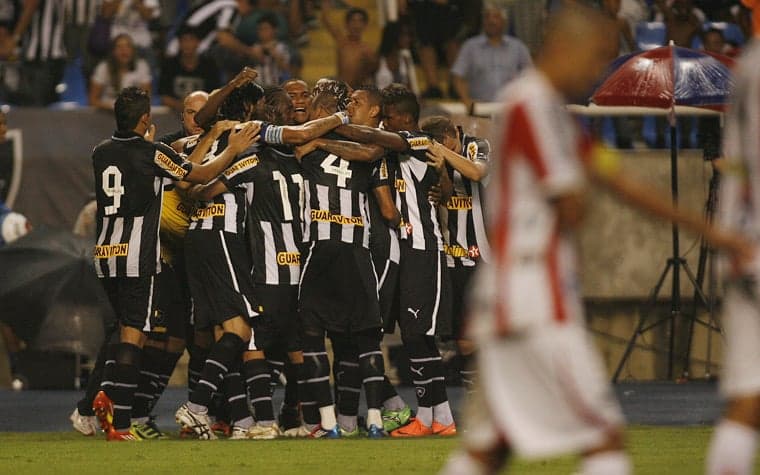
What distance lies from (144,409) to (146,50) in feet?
24.1

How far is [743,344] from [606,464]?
1.10 metres

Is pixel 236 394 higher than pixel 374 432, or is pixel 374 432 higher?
pixel 236 394

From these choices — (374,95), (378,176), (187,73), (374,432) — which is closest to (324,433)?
(374,432)

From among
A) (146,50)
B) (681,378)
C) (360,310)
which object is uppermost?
(146,50)

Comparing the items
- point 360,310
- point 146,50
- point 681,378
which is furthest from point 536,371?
point 146,50

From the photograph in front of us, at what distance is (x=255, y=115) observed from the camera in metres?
10.6

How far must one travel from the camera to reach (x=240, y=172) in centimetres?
1028

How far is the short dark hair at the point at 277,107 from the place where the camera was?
10734 mm

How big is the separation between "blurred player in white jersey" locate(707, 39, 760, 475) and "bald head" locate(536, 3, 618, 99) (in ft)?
3.23

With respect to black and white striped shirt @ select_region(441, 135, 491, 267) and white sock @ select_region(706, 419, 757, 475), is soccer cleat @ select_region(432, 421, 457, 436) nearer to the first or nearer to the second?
black and white striped shirt @ select_region(441, 135, 491, 267)

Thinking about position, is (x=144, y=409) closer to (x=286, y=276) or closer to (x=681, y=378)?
(x=286, y=276)

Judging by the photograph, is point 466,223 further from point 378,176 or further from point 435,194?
point 378,176

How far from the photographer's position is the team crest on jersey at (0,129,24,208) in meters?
15.4

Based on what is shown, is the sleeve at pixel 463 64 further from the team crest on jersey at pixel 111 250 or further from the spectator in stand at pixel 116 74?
the team crest on jersey at pixel 111 250
